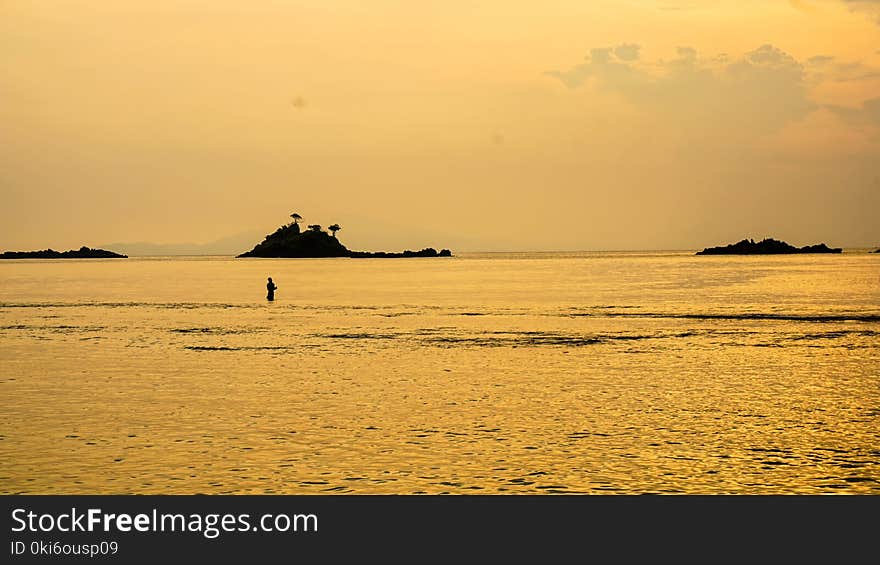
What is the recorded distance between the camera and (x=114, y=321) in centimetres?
7138

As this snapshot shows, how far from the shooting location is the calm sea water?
21.7 meters

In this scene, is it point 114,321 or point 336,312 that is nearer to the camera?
point 114,321

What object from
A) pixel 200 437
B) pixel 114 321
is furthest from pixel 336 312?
pixel 200 437

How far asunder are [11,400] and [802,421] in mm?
26713

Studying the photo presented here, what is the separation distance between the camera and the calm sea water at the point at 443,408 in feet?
71.3

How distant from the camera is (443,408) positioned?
31125 mm

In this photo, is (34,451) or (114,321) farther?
(114,321)
